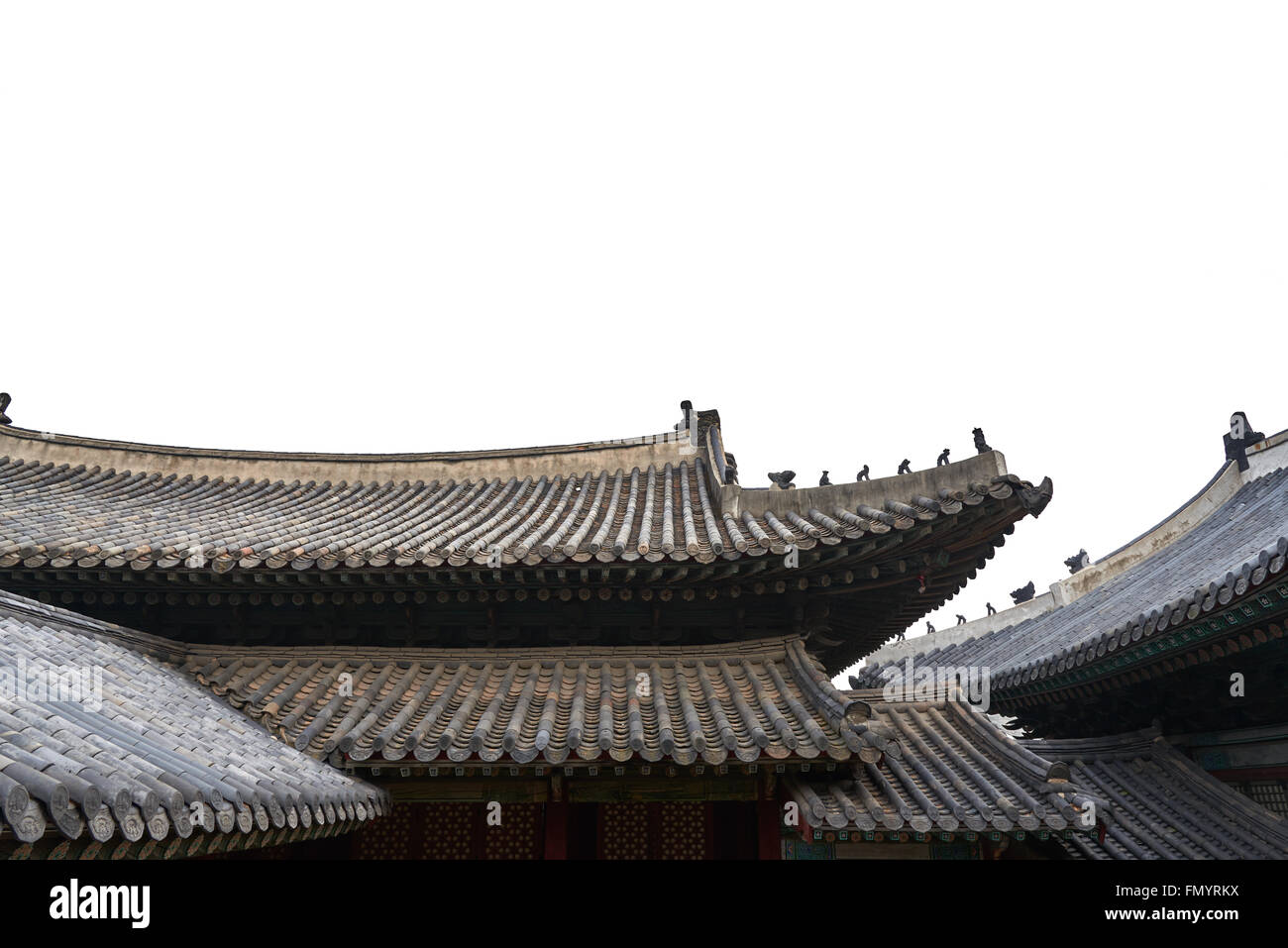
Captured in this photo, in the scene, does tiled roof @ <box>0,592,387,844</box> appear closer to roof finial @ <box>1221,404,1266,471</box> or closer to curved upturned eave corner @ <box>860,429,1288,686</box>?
curved upturned eave corner @ <box>860,429,1288,686</box>

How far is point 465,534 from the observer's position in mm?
7578

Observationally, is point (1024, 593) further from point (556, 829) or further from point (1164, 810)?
point (556, 829)

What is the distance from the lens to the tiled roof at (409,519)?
6043 millimetres

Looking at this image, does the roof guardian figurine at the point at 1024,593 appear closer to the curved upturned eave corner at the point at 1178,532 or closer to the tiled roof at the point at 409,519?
the curved upturned eave corner at the point at 1178,532

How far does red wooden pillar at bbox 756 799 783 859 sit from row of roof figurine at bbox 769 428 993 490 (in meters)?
2.99

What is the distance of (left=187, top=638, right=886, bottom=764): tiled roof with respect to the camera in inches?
189

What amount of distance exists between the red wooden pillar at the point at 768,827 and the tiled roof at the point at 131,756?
8.84 feet

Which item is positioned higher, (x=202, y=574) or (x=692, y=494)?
(x=692, y=494)

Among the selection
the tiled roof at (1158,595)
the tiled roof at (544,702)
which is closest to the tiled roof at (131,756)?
the tiled roof at (544,702)

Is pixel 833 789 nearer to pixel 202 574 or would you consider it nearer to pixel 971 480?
pixel 971 480

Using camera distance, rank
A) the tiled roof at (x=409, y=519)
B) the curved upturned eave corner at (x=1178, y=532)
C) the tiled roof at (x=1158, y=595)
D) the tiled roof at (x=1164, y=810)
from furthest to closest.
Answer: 1. the curved upturned eave corner at (x=1178, y=532)
2. the tiled roof at (x=1164, y=810)
3. the tiled roof at (x=409, y=519)
4. the tiled roof at (x=1158, y=595)

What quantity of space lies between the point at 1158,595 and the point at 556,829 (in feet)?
26.2
